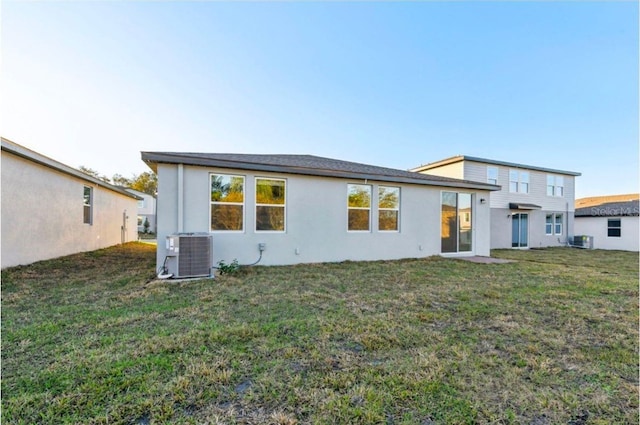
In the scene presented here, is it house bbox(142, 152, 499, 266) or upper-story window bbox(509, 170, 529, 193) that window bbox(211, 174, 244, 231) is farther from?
upper-story window bbox(509, 170, 529, 193)

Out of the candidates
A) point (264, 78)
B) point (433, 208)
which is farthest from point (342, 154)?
point (433, 208)

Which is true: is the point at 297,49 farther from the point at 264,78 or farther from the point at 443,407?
the point at 443,407

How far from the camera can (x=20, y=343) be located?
103 inches

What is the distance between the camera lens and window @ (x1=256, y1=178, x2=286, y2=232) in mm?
7125

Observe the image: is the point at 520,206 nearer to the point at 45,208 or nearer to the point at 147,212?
the point at 45,208

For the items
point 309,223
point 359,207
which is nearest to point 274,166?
point 309,223

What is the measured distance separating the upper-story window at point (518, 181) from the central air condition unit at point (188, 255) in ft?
51.7

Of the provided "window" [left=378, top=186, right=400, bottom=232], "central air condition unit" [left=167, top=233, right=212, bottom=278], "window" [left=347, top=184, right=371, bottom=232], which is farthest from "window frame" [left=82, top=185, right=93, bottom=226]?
"window" [left=378, top=186, right=400, bottom=232]

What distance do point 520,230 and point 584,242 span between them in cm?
434

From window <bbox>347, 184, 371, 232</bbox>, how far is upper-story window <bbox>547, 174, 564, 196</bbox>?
14112mm

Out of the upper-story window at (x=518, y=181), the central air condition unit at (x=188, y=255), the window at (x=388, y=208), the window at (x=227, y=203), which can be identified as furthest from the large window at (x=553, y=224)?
the central air condition unit at (x=188, y=255)

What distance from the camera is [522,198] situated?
1502cm

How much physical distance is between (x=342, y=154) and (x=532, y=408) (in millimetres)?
15624

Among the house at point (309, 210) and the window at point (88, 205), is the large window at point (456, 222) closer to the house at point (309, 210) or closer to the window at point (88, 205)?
the house at point (309, 210)
